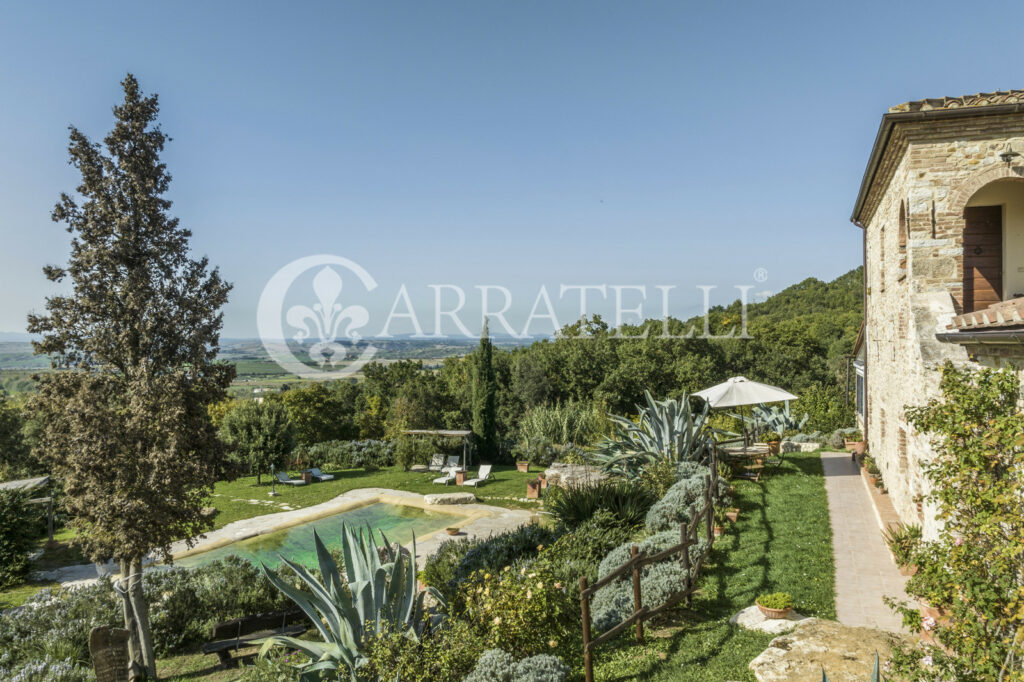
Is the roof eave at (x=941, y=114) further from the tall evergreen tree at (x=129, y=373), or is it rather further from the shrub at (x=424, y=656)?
the tall evergreen tree at (x=129, y=373)

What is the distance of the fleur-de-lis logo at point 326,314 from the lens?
72.4ft

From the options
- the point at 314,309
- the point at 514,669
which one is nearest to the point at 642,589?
the point at 514,669

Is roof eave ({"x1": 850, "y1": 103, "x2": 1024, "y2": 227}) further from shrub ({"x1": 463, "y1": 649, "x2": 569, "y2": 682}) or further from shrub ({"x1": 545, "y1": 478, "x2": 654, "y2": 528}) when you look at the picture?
shrub ({"x1": 463, "y1": 649, "x2": 569, "y2": 682})

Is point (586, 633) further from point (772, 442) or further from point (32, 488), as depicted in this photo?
point (32, 488)

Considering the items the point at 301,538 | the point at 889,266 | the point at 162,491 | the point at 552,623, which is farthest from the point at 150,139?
the point at 889,266

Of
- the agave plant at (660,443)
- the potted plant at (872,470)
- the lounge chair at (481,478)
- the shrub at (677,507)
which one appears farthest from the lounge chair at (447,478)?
the potted plant at (872,470)

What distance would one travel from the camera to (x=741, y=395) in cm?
1166

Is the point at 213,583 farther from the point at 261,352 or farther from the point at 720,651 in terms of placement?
the point at 261,352

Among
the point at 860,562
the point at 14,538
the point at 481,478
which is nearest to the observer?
the point at 860,562

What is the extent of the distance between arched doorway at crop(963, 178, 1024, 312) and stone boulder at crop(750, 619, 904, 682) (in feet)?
15.9

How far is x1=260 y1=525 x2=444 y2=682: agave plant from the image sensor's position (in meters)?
4.65

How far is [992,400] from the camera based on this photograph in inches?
166

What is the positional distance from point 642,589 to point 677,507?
2352 millimetres

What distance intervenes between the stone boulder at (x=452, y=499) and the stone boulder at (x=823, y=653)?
10.1 meters
